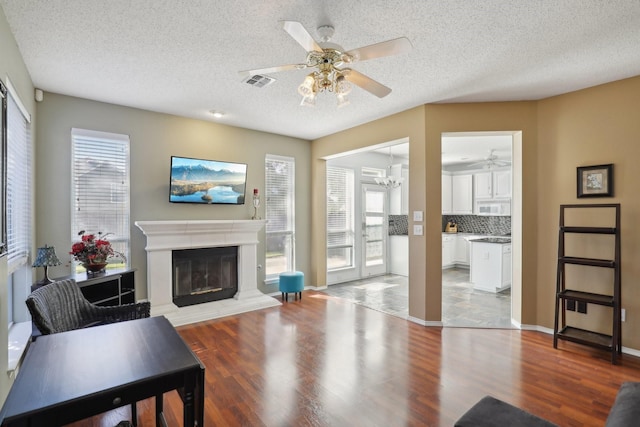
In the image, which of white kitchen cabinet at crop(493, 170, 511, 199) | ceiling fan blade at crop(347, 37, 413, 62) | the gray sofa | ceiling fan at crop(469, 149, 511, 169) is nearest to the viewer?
the gray sofa

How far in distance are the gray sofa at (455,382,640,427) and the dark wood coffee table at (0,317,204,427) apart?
125 cm

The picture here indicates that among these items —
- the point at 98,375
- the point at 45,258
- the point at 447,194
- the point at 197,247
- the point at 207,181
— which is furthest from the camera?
the point at 447,194

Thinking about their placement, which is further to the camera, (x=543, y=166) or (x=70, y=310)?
(x=543, y=166)

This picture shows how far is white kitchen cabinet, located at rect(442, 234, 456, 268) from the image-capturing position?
7.77m

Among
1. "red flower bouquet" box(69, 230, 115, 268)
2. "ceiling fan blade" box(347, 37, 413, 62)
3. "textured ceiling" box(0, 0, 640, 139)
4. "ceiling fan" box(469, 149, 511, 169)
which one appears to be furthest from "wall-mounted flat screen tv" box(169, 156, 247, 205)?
"ceiling fan" box(469, 149, 511, 169)

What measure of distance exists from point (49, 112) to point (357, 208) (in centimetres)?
497

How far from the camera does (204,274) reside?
15.4ft

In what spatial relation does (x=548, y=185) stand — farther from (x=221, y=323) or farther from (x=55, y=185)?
(x=55, y=185)

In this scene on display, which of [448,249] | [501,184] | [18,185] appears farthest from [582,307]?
[18,185]

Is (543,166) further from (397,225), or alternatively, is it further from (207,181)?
(207,181)

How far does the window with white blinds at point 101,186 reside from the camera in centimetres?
373

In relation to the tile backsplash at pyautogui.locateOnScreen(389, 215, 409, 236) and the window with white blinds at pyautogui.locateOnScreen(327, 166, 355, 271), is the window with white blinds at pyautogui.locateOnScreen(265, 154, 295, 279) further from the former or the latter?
the tile backsplash at pyautogui.locateOnScreen(389, 215, 409, 236)

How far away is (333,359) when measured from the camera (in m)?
3.02

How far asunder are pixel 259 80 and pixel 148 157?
80.1 inches
